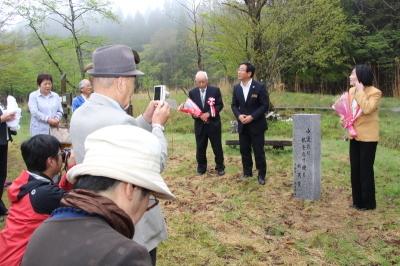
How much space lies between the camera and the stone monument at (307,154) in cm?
581

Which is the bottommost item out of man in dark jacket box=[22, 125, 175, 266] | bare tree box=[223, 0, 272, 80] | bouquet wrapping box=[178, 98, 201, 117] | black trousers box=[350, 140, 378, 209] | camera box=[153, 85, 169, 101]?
black trousers box=[350, 140, 378, 209]

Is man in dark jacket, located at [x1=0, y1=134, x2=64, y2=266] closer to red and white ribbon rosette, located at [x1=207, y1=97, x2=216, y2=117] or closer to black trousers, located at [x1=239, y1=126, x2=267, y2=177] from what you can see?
black trousers, located at [x1=239, y1=126, x2=267, y2=177]

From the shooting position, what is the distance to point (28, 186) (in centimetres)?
276

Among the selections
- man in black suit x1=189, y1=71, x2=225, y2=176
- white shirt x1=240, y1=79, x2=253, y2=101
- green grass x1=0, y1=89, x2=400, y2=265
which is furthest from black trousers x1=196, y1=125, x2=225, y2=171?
white shirt x1=240, y1=79, x2=253, y2=101

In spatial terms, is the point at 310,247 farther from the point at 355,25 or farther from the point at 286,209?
the point at 355,25

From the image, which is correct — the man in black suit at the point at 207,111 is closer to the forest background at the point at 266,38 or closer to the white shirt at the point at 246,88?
the white shirt at the point at 246,88

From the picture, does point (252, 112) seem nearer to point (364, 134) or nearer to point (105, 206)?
point (364, 134)

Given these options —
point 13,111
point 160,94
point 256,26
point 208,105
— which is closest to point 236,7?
point 256,26

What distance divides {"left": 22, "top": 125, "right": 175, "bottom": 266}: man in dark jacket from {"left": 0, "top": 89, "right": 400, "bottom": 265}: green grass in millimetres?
2951

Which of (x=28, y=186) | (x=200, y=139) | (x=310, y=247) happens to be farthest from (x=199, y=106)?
(x=28, y=186)

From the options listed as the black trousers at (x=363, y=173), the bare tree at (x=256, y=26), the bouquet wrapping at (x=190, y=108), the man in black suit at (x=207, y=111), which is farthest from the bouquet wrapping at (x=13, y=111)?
the bare tree at (x=256, y=26)

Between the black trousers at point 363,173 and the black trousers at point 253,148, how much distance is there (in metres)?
1.52

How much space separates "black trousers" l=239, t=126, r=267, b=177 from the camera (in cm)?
660

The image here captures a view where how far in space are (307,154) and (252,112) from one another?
3.95 ft
